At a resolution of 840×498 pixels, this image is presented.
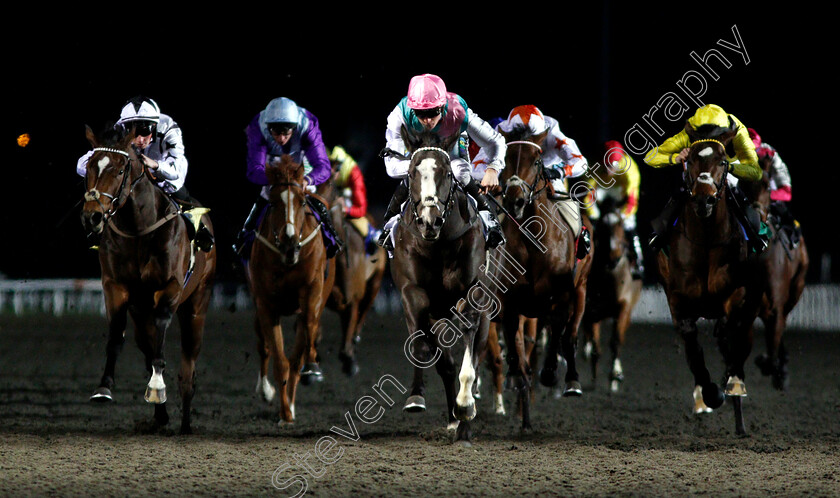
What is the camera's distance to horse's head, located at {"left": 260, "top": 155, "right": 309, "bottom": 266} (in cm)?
792

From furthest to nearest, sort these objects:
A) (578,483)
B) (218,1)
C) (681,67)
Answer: (218,1) → (681,67) → (578,483)

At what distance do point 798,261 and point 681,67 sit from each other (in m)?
12.9

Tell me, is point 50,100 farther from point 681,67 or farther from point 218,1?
point 681,67

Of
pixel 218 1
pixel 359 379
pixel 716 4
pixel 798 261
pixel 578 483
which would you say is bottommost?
pixel 578 483

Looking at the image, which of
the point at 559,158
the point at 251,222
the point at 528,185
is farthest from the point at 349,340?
the point at 528,185

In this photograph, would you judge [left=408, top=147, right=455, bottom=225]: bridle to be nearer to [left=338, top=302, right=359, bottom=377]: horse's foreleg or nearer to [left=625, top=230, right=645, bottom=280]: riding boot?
[left=338, top=302, right=359, bottom=377]: horse's foreleg

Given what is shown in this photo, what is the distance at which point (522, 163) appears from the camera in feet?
25.5

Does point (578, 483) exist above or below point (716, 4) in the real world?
below

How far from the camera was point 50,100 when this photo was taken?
23016mm

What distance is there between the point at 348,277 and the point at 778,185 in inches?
191

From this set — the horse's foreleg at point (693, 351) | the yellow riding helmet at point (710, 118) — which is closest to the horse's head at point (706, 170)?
the yellow riding helmet at point (710, 118)

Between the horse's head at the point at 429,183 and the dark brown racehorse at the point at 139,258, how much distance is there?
6.92 ft

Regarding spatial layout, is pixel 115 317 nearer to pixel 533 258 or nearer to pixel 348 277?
pixel 533 258

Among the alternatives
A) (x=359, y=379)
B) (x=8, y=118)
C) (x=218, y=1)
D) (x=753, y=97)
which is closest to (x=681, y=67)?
(x=753, y=97)
